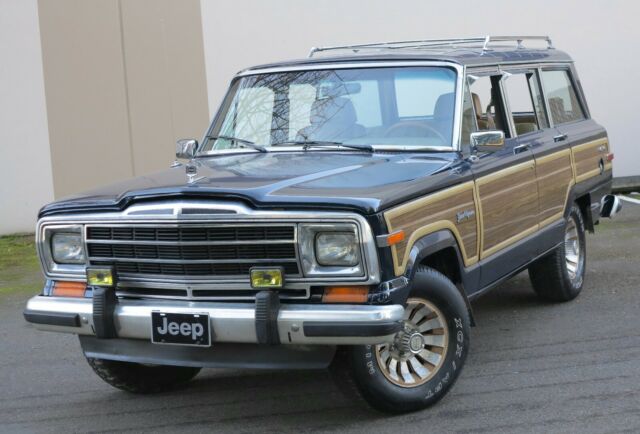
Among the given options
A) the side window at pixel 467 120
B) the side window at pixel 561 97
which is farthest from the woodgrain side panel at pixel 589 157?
the side window at pixel 467 120

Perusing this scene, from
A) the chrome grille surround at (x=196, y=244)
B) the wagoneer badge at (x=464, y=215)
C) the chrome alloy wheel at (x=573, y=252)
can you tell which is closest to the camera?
the chrome grille surround at (x=196, y=244)

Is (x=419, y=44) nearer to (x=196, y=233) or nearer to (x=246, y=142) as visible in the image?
(x=246, y=142)

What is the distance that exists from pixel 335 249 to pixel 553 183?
2.72m

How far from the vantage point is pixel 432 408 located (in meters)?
5.52

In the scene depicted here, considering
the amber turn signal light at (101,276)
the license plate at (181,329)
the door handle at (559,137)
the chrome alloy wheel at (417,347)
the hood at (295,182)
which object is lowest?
the chrome alloy wheel at (417,347)

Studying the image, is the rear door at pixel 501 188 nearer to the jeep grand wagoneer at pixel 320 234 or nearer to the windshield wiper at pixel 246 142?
the jeep grand wagoneer at pixel 320 234

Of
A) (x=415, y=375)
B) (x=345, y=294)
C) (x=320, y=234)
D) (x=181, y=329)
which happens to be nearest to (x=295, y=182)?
(x=320, y=234)

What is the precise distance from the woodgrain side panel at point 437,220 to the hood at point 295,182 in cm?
7

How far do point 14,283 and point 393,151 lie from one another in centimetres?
520

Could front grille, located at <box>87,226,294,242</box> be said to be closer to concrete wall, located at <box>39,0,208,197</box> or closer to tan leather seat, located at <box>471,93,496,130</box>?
tan leather seat, located at <box>471,93,496,130</box>

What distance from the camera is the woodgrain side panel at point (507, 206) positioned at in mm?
6203

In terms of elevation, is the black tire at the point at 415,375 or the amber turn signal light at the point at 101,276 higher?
the amber turn signal light at the point at 101,276

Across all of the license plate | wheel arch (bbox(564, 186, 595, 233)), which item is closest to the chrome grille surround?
the license plate

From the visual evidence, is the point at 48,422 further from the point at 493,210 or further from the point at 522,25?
the point at 522,25
